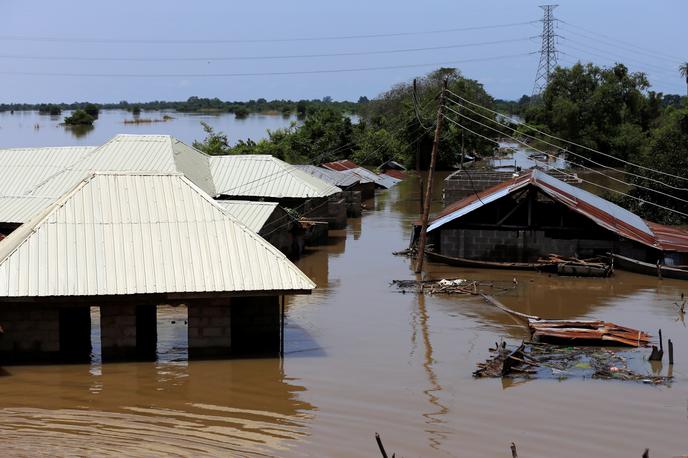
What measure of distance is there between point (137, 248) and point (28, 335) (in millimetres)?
2491

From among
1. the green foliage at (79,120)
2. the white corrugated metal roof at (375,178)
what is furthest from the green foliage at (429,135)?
the green foliage at (79,120)

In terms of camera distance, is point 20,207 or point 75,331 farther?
point 20,207

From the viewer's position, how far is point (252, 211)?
27859mm

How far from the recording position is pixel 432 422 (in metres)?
14.9

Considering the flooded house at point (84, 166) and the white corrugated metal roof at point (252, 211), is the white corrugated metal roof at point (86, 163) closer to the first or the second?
the flooded house at point (84, 166)

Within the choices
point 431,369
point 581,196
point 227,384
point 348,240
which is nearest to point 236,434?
point 227,384

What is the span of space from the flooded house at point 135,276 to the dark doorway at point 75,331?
0.02m

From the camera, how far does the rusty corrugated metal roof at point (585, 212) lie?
28.5 m

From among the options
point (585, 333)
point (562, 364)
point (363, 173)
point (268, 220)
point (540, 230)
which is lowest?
point (562, 364)

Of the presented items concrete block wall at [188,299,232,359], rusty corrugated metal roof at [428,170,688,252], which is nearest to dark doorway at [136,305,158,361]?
concrete block wall at [188,299,232,359]

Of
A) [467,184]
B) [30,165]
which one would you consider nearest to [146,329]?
[30,165]

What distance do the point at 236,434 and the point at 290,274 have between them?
3.86 metres

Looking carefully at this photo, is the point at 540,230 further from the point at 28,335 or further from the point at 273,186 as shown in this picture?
the point at 28,335

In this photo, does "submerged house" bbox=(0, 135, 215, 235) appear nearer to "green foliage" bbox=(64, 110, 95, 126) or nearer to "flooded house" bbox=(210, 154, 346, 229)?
"flooded house" bbox=(210, 154, 346, 229)
